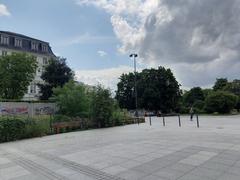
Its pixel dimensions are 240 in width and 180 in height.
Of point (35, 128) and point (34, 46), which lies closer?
point (35, 128)

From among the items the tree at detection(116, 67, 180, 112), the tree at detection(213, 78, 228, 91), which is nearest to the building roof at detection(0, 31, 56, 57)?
the tree at detection(116, 67, 180, 112)

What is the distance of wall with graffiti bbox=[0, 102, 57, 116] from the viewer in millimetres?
24609

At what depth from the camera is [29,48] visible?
4828 centimetres

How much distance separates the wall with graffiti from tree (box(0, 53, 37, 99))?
763cm

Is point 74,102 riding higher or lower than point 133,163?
higher

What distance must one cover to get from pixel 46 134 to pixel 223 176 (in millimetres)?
13311

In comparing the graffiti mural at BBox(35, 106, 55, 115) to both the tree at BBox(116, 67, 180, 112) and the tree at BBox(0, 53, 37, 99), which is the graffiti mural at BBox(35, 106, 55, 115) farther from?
the tree at BBox(116, 67, 180, 112)

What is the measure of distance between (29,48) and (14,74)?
17.6 meters

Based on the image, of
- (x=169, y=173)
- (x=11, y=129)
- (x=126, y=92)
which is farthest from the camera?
(x=126, y=92)

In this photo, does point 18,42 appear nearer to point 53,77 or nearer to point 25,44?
point 25,44

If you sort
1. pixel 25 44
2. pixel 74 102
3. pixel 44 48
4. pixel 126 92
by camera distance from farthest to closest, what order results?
pixel 44 48
pixel 126 92
pixel 25 44
pixel 74 102

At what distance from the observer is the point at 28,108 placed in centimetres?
2638

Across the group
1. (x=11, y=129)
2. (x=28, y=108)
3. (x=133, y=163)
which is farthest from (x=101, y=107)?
(x=133, y=163)


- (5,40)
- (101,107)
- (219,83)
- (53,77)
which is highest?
(5,40)
